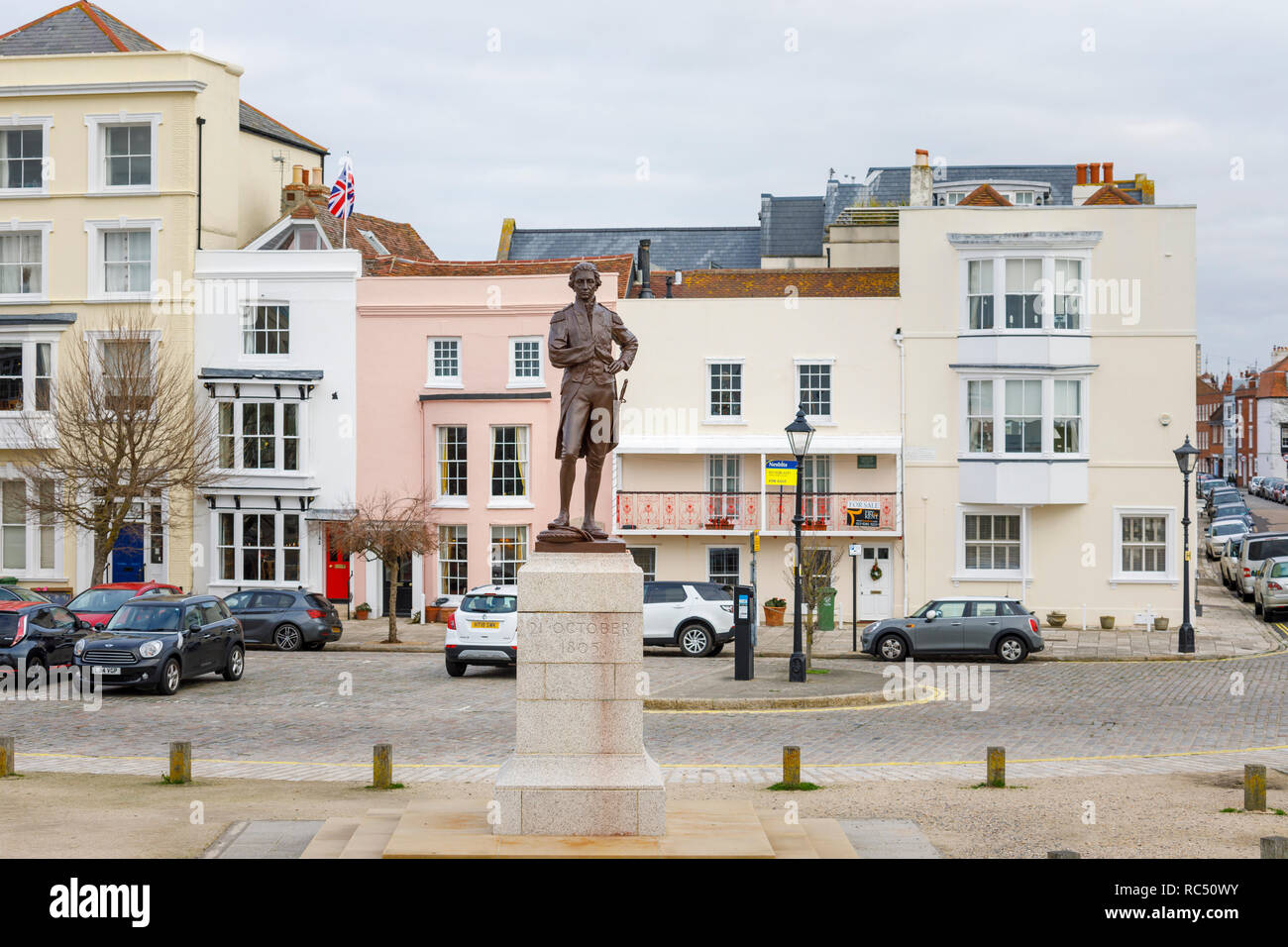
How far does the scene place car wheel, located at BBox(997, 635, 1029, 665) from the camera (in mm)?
29125

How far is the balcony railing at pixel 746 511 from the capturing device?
1443 inches

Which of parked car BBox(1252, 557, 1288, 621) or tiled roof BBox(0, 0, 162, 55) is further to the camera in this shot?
tiled roof BBox(0, 0, 162, 55)

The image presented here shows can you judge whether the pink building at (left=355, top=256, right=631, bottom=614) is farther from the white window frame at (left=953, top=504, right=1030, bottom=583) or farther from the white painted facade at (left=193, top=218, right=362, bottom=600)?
the white window frame at (left=953, top=504, right=1030, bottom=583)

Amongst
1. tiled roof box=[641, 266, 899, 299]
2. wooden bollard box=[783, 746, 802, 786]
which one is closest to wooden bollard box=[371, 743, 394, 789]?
wooden bollard box=[783, 746, 802, 786]

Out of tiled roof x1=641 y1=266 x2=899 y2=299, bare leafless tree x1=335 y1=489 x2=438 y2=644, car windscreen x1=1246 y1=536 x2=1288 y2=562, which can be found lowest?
car windscreen x1=1246 y1=536 x2=1288 y2=562

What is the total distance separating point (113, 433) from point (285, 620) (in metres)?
7.29

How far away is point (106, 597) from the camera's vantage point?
3089 centimetres

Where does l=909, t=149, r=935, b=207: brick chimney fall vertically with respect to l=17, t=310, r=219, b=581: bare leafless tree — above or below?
above

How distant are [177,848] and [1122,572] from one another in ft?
94.9

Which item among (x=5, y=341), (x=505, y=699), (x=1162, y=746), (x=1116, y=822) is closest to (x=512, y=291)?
(x=5, y=341)

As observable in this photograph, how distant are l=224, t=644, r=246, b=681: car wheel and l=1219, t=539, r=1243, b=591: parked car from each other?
100ft

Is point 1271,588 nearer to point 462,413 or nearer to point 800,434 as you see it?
point 800,434

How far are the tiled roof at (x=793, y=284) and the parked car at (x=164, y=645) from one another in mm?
17850

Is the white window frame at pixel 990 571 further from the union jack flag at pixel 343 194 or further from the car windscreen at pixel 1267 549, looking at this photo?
the union jack flag at pixel 343 194
